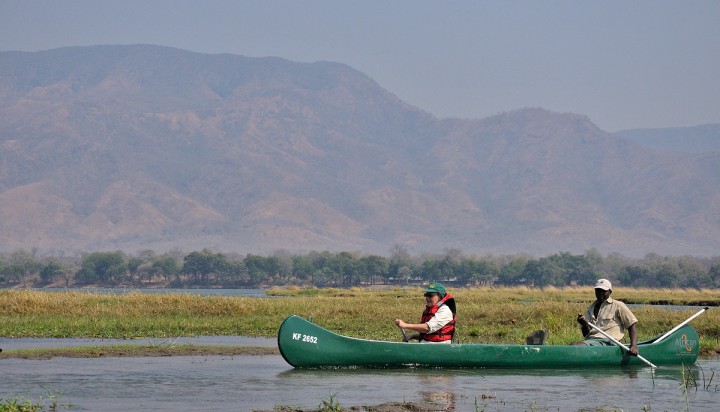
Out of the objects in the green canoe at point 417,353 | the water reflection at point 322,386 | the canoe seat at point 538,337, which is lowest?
the water reflection at point 322,386

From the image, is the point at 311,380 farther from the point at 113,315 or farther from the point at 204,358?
the point at 113,315

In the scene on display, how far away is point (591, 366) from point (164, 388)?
9.35 meters

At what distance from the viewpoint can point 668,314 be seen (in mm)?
44500

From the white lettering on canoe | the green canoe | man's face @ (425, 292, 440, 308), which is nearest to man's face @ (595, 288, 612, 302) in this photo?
the green canoe

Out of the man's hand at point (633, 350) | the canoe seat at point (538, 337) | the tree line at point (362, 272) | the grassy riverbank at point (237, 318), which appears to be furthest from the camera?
the tree line at point (362, 272)

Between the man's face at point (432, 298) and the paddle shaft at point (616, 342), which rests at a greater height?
the man's face at point (432, 298)

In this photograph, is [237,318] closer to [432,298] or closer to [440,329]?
[440,329]

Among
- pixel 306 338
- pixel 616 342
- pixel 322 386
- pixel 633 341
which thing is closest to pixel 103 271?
pixel 306 338

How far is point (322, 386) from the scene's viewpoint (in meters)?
23.1

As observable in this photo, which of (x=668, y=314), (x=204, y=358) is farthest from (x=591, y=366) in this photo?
(x=668, y=314)

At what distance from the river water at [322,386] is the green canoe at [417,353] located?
0.74 ft

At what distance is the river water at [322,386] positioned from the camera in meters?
20.9

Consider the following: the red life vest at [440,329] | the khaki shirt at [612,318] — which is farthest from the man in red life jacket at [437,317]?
the khaki shirt at [612,318]

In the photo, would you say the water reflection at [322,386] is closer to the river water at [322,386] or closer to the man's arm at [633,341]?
the river water at [322,386]
